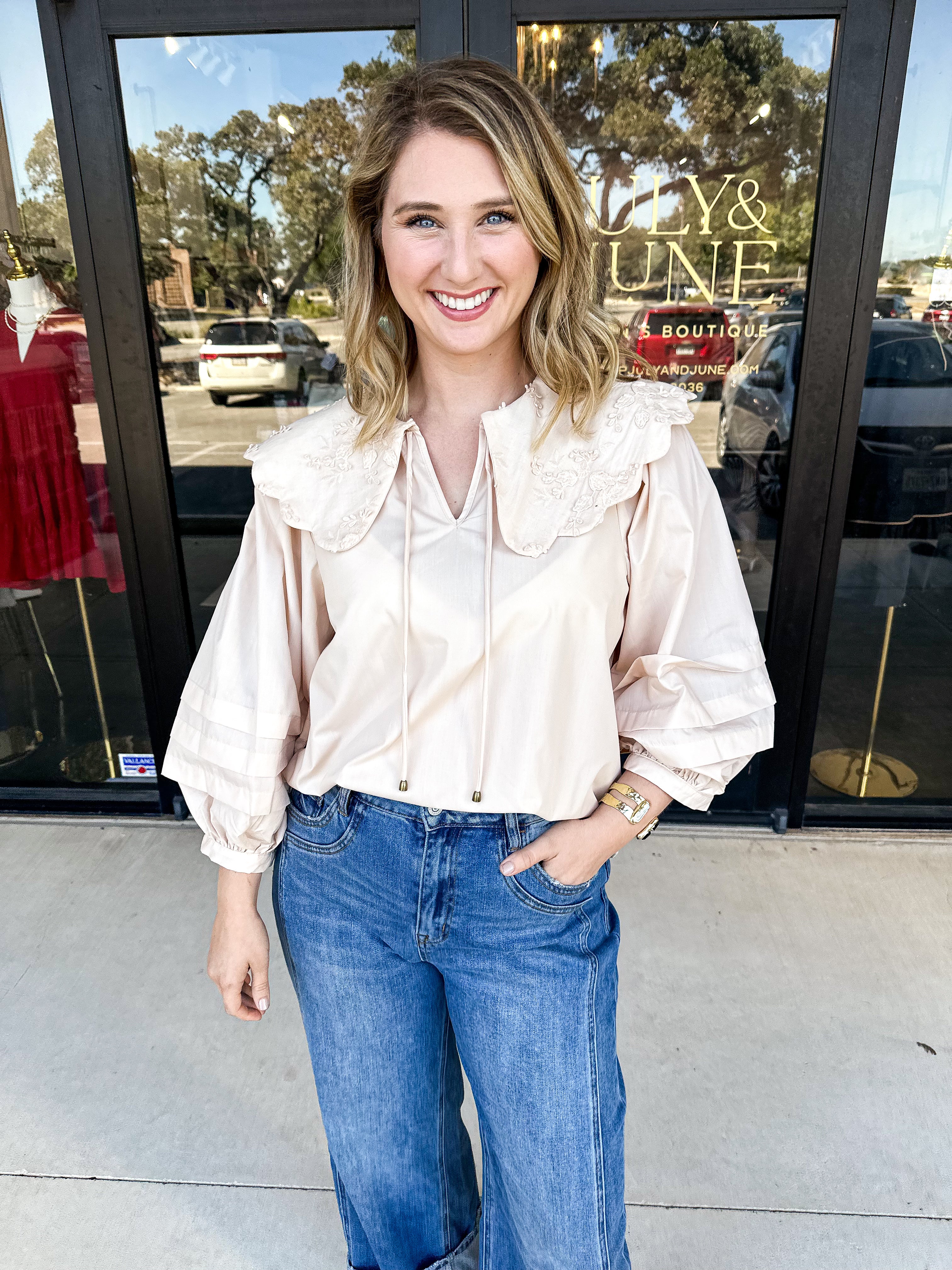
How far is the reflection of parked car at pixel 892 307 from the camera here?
96.9 inches

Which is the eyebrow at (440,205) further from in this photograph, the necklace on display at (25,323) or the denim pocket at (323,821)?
the necklace on display at (25,323)

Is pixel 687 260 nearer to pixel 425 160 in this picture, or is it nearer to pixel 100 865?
pixel 425 160

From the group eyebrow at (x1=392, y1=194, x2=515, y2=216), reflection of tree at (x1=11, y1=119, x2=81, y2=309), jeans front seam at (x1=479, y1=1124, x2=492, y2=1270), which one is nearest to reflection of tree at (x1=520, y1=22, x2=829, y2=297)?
reflection of tree at (x1=11, y1=119, x2=81, y2=309)

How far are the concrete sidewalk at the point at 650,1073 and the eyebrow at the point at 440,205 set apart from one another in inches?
69.8

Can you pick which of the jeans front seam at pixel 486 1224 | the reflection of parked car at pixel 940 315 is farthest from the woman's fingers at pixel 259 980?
the reflection of parked car at pixel 940 315

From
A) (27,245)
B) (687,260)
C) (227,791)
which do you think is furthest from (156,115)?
(227,791)

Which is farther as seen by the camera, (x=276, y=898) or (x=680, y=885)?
(x=680, y=885)

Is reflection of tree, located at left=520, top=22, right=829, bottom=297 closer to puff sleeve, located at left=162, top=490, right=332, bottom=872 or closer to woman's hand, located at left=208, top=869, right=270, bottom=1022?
puff sleeve, located at left=162, top=490, right=332, bottom=872

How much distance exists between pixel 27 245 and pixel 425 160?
6.60 ft

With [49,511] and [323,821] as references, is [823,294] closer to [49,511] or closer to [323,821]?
[323,821]

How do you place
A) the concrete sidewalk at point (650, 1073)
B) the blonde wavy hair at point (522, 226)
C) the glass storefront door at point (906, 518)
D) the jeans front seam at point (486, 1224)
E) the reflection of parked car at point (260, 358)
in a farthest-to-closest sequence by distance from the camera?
the reflection of parked car at point (260, 358) → the glass storefront door at point (906, 518) → the concrete sidewalk at point (650, 1073) → the jeans front seam at point (486, 1224) → the blonde wavy hair at point (522, 226)

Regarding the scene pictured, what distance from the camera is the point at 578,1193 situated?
1.14m

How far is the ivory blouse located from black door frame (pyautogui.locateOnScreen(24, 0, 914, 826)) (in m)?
1.56

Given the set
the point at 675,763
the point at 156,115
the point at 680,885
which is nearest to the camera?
the point at 675,763
